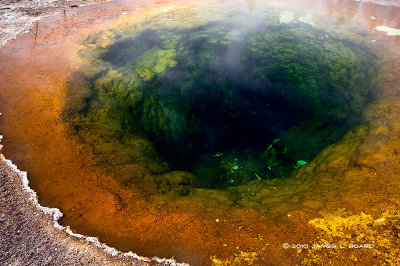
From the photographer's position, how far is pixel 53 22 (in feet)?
19.2

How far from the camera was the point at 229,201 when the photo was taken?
2.40m

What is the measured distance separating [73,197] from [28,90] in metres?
2.32

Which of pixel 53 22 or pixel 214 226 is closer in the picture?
pixel 214 226

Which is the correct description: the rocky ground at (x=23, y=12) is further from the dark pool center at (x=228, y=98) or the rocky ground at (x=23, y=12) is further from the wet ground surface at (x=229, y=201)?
the wet ground surface at (x=229, y=201)

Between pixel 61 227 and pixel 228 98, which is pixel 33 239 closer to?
pixel 61 227

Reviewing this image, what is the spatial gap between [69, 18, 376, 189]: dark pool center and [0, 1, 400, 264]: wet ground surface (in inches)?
19.6

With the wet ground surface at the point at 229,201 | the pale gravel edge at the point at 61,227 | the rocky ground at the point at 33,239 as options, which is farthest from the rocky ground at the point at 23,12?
the rocky ground at the point at 33,239

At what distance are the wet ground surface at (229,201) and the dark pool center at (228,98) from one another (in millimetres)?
498

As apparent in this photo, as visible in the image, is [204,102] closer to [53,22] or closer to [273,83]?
[273,83]

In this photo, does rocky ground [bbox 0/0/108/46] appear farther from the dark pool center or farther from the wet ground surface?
the wet ground surface

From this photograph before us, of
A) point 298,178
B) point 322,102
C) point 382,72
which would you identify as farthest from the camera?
point 322,102

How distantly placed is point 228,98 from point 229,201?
289cm

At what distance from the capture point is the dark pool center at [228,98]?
12.7 ft

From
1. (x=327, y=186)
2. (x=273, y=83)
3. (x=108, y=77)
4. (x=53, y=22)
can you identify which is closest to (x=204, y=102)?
(x=273, y=83)
